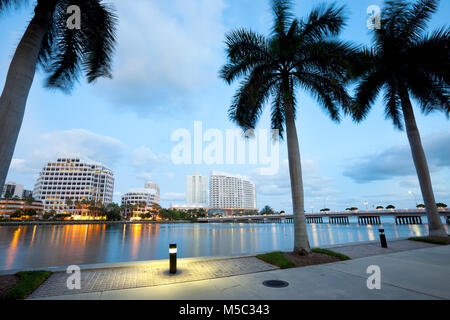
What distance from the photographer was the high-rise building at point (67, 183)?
441 feet

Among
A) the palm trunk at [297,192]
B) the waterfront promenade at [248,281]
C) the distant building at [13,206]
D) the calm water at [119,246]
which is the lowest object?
the calm water at [119,246]

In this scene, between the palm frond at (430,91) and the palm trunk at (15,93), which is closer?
the palm trunk at (15,93)

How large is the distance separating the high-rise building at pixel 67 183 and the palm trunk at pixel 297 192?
147619 millimetres

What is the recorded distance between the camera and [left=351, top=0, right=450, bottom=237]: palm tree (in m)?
13.7

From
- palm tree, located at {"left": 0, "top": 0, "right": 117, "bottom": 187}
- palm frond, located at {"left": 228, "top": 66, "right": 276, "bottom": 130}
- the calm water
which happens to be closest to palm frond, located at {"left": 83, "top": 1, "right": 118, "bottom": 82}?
palm tree, located at {"left": 0, "top": 0, "right": 117, "bottom": 187}

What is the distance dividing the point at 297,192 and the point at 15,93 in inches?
408

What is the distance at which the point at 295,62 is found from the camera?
35.1ft

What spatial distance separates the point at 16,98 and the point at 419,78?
20976 millimetres

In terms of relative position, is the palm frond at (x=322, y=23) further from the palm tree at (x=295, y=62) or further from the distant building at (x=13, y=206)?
the distant building at (x=13, y=206)

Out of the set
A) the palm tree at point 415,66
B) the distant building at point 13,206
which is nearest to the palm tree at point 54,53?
the palm tree at point 415,66

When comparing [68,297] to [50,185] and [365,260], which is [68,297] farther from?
[50,185]

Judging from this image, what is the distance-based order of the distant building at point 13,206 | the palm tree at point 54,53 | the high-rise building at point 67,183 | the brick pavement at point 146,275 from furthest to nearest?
the high-rise building at point 67,183 < the distant building at point 13,206 < the brick pavement at point 146,275 < the palm tree at point 54,53

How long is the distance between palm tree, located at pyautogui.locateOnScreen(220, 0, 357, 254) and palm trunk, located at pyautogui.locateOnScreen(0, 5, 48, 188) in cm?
718

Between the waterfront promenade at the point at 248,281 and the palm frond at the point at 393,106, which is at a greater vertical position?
the palm frond at the point at 393,106
